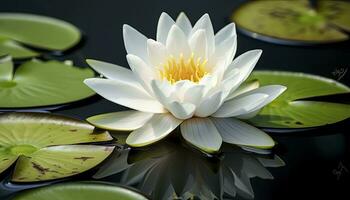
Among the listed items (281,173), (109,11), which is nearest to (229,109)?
(281,173)

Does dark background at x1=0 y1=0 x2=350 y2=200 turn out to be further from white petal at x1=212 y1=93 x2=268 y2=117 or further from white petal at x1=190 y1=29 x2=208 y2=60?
white petal at x1=190 y1=29 x2=208 y2=60

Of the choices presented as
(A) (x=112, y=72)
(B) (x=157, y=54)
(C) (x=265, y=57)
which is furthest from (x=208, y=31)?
(C) (x=265, y=57)

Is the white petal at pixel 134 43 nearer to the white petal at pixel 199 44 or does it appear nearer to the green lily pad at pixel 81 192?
the white petal at pixel 199 44

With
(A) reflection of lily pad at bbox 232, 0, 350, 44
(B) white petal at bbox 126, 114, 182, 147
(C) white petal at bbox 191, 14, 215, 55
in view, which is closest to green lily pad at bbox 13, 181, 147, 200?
(B) white petal at bbox 126, 114, 182, 147

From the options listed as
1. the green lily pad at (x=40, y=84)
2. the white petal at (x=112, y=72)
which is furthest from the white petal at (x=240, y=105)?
the green lily pad at (x=40, y=84)

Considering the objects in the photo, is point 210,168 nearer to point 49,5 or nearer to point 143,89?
point 143,89

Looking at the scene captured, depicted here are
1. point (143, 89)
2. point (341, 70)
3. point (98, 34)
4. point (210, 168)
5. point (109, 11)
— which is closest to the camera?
point (210, 168)
